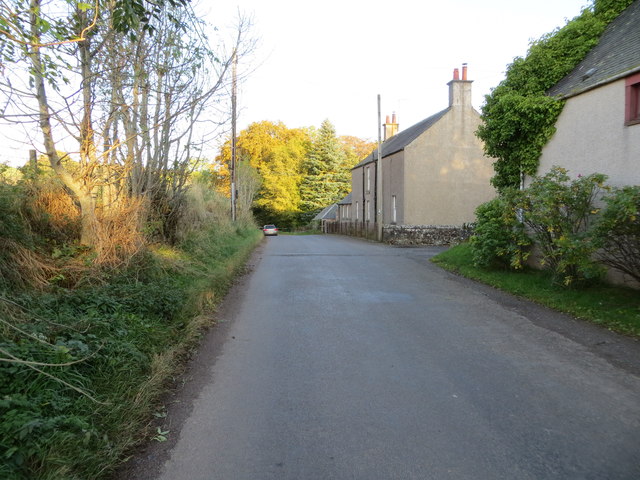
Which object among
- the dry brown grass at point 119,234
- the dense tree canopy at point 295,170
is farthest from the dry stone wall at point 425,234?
the dense tree canopy at point 295,170

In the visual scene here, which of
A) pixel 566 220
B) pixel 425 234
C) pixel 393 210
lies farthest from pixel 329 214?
pixel 566 220

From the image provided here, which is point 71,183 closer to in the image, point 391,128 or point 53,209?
point 53,209

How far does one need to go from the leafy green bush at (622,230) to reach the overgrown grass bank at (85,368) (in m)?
A: 6.32

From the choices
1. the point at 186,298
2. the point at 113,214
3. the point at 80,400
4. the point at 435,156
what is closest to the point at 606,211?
the point at 186,298

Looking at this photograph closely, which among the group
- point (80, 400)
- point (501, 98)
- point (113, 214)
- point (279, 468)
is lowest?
point (279, 468)

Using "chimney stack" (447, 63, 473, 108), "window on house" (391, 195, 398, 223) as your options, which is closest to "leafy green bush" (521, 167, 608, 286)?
"chimney stack" (447, 63, 473, 108)

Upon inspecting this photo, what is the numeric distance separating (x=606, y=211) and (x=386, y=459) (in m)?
5.76

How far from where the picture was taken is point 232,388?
4.70 meters

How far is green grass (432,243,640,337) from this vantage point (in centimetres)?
707

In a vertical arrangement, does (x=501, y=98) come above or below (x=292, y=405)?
above

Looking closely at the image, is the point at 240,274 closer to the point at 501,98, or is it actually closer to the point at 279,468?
the point at 501,98

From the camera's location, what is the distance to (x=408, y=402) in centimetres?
429

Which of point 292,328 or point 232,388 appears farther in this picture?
point 292,328

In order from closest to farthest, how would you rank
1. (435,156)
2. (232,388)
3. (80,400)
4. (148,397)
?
(80,400)
(148,397)
(232,388)
(435,156)
